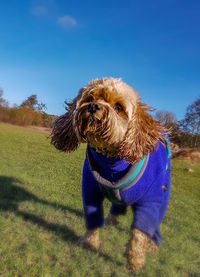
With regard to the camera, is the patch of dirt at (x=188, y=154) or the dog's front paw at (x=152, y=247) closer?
the dog's front paw at (x=152, y=247)

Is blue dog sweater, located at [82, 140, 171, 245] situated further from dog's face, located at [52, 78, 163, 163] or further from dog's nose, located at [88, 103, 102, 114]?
dog's nose, located at [88, 103, 102, 114]

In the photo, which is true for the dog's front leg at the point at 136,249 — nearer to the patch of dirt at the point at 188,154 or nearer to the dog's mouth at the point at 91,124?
the dog's mouth at the point at 91,124

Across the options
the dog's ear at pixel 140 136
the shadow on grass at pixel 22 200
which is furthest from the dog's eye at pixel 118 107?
the shadow on grass at pixel 22 200

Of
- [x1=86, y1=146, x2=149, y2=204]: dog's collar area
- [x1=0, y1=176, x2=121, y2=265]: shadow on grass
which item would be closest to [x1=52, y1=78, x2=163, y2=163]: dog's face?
[x1=86, y1=146, x2=149, y2=204]: dog's collar area

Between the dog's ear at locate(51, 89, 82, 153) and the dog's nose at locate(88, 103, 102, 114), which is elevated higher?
the dog's nose at locate(88, 103, 102, 114)

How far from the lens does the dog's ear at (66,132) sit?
3.43m

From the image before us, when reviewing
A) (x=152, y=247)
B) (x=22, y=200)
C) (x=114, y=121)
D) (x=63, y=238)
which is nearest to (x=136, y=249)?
(x=152, y=247)

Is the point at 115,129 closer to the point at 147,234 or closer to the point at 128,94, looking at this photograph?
the point at 128,94

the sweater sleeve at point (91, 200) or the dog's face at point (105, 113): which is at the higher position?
the dog's face at point (105, 113)

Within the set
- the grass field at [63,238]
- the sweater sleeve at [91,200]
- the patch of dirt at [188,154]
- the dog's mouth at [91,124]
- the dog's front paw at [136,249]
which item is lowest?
the grass field at [63,238]

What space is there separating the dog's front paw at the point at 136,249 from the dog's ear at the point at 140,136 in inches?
34.0

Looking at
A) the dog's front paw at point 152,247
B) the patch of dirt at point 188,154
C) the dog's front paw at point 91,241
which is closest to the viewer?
the dog's front paw at point 91,241

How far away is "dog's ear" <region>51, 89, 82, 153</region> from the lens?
3434 millimetres

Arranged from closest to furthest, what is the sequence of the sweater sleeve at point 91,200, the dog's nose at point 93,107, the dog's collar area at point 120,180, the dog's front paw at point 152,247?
1. the dog's nose at point 93,107
2. the dog's collar area at point 120,180
3. the sweater sleeve at point 91,200
4. the dog's front paw at point 152,247
